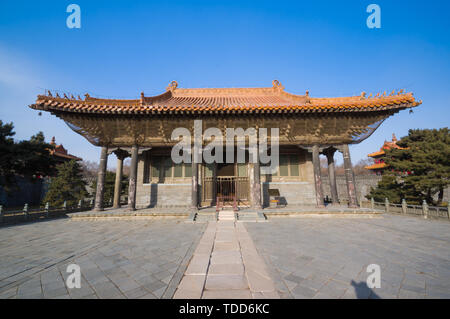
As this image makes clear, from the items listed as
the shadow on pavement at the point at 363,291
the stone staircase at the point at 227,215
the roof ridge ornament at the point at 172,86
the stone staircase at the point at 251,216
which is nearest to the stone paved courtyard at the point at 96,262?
the stone staircase at the point at 227,215

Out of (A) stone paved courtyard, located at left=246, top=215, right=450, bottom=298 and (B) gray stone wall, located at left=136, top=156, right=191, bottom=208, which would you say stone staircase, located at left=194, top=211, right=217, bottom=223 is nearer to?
(A) stone paved courtyard, located at left=246, top=215, right=450, bottom=298

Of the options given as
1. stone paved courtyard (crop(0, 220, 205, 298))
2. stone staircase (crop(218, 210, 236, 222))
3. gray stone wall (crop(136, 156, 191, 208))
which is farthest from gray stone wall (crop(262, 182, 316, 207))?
stone paved courtyard (crop(0, 220, 205, 298))

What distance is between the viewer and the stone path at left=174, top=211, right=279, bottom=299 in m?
2.17

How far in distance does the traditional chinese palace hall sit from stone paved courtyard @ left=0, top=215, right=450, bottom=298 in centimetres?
345

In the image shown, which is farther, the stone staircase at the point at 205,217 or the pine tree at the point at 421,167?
the pine tree at the point at 421,167

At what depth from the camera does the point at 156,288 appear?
2.30 metres

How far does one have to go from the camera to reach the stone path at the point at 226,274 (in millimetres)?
2168

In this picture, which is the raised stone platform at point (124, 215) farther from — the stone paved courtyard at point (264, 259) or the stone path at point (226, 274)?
the stone path at point (226, 274)

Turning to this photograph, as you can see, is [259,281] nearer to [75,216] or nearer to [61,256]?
[61,256]

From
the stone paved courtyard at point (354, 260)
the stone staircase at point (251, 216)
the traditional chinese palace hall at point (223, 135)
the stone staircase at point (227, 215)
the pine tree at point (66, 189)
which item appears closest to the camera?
the stone paved courtyard at point (354, 260)

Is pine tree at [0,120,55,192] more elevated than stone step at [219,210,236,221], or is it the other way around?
pine tree at [0,120,55,192]

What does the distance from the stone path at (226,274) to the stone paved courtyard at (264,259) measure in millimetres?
150
